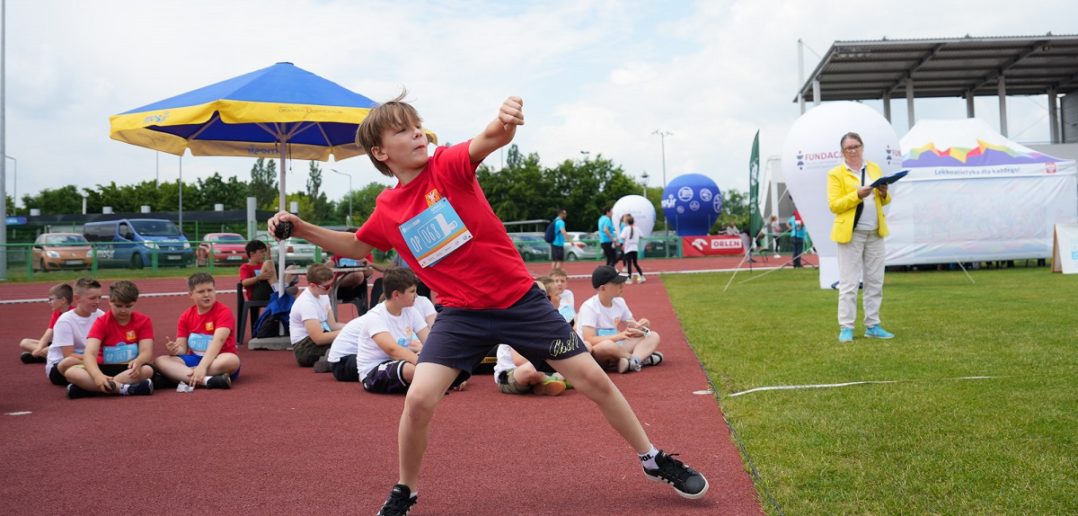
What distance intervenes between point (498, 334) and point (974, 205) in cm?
1922

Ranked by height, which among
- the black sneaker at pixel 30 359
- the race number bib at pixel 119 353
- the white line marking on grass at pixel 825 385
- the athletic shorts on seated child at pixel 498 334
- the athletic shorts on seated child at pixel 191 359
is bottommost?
the white line marking on grass at pixel 825 385

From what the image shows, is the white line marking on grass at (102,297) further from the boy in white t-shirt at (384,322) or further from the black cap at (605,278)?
the black cap at (605,278)

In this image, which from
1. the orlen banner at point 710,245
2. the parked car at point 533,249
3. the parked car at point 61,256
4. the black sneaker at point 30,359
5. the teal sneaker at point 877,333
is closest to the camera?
the teal sneaker at point 877,333

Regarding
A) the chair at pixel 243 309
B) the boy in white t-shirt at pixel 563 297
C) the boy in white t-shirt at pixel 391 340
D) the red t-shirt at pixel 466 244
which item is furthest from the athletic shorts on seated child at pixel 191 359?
the red t-shirt at pixel 466 244

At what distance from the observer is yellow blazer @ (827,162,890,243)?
7809 millimetres

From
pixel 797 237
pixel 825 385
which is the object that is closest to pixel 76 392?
pixel 825 385

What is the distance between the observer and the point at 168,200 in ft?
246

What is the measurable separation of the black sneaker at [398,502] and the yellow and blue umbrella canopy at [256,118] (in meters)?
4.94

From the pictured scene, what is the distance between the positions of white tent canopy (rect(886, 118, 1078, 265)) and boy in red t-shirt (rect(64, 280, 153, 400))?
1700 centimetres

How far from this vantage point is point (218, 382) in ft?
22.4

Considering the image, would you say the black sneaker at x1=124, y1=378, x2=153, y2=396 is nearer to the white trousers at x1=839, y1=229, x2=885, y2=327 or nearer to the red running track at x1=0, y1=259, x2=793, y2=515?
the red running track at x1=0, y1=259, x2=793, y2=515

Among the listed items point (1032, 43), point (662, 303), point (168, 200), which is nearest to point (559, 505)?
point (662, 303)

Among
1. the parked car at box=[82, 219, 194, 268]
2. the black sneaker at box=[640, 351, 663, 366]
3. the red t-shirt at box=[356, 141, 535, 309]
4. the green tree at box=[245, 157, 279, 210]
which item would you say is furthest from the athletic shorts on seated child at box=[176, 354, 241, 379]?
the green tree at box=[245, 157, 279, 210]

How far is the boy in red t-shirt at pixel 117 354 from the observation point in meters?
6.48
